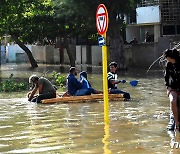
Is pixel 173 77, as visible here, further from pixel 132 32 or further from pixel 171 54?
pixel 132 32

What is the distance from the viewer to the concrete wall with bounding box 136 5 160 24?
41.4 meters

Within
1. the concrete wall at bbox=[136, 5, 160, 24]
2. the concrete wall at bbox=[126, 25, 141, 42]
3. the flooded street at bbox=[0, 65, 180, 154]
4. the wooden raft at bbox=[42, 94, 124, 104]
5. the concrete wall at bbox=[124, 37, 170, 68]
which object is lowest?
the flooded street at bbox=[0, 65, 180, 154]

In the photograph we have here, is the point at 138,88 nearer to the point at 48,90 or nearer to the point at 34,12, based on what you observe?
the point at 48,90

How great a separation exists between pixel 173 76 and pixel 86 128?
2.22 metres

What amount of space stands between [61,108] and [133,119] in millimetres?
3213

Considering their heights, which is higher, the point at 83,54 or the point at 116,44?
the point at 116,44

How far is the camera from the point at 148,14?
138ft

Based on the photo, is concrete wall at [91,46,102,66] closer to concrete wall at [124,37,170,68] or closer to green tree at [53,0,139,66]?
concrete wall at [124,37,170,68]

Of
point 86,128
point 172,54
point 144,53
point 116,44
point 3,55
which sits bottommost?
point 86,128

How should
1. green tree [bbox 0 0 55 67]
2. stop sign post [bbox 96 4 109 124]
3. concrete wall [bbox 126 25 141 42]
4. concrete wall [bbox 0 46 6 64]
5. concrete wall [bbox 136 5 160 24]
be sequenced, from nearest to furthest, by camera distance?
stop sign post [bbox 96 4 109 124] → green tree [bbox 0 0 55 67] → concrete wall [bbox 136 5 160 24] → concrete wall [bbox 126 25 141 42] → concrete wall [bbox 0 46 6 64]

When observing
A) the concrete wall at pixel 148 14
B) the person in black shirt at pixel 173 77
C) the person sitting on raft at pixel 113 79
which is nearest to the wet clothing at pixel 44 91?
the person sitting on raft at pixel 113 79

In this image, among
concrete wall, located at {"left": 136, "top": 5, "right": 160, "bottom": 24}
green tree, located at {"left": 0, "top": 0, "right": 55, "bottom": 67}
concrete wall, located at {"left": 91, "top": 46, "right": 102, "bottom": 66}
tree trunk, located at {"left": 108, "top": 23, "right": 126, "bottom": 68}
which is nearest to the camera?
tree trunk, located at {"left": 108, "top": 23, "right": 126, "bottom": 68}

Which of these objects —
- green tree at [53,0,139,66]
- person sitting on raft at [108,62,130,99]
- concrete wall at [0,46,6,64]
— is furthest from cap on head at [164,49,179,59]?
concrete wall at [0,46,6,64]

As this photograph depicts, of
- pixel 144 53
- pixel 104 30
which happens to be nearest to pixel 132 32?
Result: pixel 144 53
